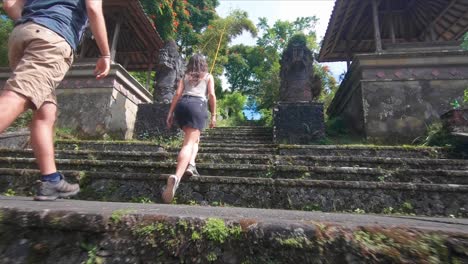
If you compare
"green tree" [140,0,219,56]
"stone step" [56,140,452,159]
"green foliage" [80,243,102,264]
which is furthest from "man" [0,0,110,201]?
"green tree" [140,0,219,56]

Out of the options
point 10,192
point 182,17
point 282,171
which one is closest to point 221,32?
point 182,17

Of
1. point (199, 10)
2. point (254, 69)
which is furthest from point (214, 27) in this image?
point (254, 69)

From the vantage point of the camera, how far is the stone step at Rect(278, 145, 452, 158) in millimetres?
3805

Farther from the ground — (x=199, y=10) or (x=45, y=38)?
(x=199, y=10)

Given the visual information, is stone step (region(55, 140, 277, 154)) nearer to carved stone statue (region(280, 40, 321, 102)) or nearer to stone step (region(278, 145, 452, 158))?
stone step (region(278, 145, 452, 158))

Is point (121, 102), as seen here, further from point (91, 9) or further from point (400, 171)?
point (400, 171)

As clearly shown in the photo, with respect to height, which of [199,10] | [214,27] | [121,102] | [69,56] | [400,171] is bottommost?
[400,171]

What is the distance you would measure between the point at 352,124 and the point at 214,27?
53.5 ft

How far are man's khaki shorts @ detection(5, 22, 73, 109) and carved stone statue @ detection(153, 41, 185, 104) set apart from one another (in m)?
4.91

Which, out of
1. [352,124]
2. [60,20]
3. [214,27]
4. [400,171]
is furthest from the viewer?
[214,27]

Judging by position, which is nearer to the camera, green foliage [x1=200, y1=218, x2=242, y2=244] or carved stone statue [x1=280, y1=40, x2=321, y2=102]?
green foliage [x1=200, y1=218, x2=242, y2=244]

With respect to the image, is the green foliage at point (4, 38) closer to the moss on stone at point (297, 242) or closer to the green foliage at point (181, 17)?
the green foliage at point (181, 17)

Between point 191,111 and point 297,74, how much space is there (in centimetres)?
465

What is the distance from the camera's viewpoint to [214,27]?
20.6 meters
